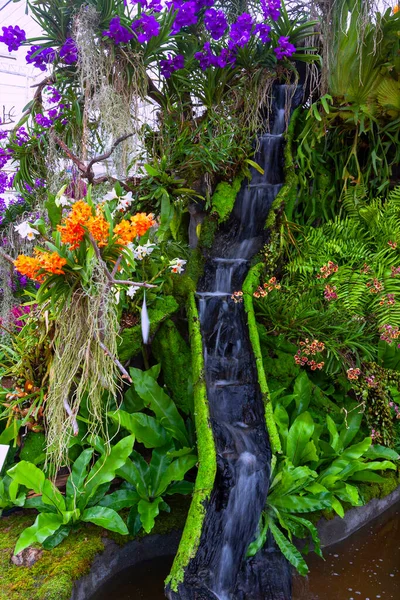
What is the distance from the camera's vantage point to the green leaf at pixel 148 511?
2.41 metres

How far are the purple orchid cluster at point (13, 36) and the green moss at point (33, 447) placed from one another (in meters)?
2.60

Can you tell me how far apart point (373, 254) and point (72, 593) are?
3006 mm

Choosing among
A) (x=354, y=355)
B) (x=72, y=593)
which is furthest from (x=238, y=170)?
(x=72, y=593)

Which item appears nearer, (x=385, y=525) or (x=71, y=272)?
(x=71, y=272)

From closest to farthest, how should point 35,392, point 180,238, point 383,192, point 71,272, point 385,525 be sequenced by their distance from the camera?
1. point 71,272
2. point 35,392
3. point 385,525
4. point 180,238
5. point 383,192

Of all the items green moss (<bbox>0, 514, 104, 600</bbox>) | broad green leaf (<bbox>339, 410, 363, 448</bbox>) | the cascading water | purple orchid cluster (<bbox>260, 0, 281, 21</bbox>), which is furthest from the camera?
purple orchid cluster (<bbox>260, 0, 281, 21</bbox>)

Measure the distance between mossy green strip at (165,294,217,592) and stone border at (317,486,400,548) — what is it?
34.8 inches

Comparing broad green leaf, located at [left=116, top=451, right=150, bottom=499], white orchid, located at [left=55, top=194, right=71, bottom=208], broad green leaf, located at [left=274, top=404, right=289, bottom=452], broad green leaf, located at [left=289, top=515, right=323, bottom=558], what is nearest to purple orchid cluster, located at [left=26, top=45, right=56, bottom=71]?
white orchid, located at [left=55, top=194, right=71, bottom=208]

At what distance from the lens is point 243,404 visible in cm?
289

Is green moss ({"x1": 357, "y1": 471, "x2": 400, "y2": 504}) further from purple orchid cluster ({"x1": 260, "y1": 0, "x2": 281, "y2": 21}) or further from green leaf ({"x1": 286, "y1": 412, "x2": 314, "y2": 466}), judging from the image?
purple orchid cluster ({"x1": 260, "y1": 0, "x2": 281, "y2": 21})

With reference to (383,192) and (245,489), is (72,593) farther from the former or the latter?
(383,192)

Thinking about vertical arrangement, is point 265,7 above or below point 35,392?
above

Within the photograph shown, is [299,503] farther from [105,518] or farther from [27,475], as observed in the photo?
[27,475]

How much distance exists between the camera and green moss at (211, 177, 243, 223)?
345 centimetres
